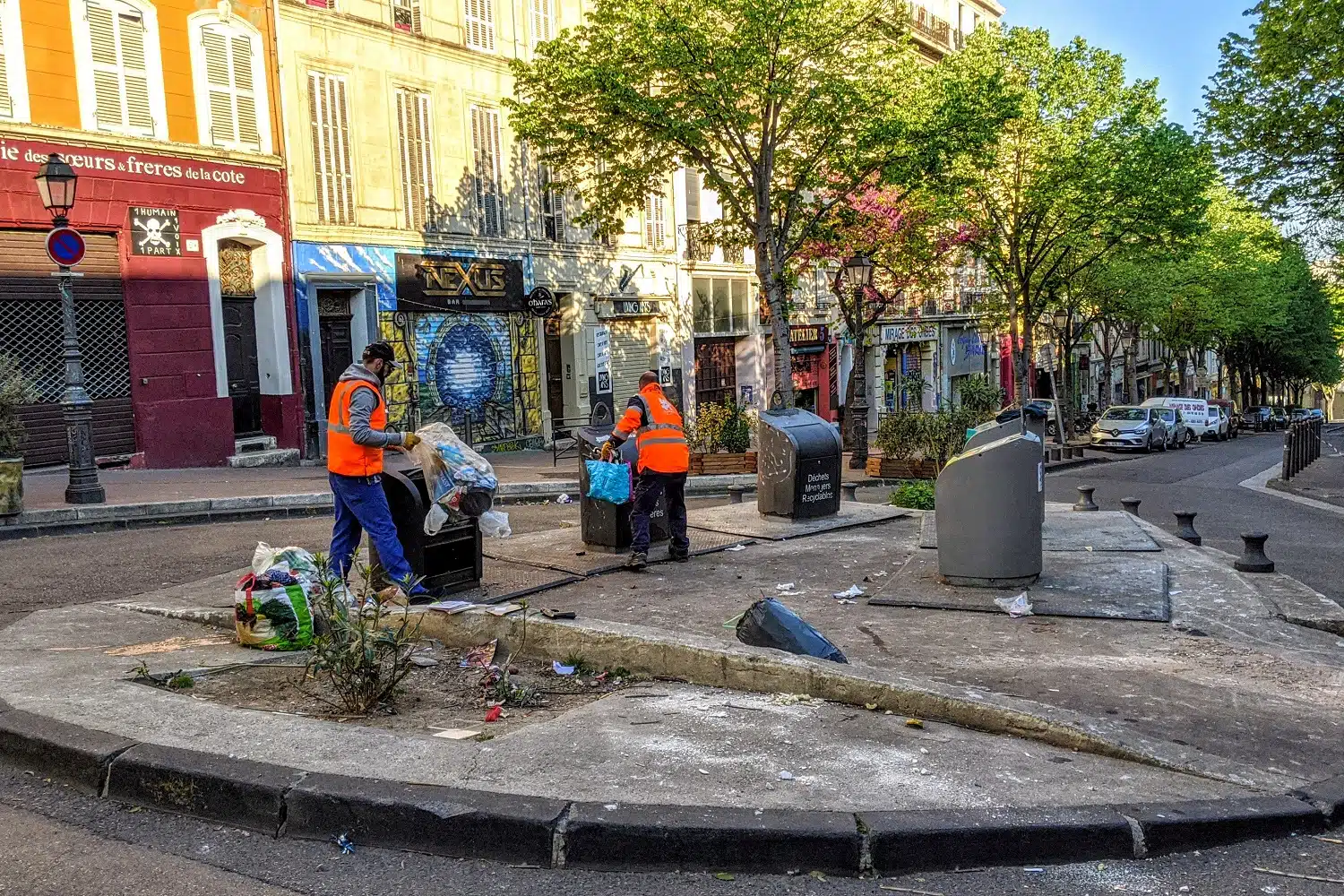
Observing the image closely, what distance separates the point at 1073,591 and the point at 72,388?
413 inches

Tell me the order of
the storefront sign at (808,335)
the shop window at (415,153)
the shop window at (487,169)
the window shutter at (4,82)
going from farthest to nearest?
1. the storefront sign at (808,335)
2. the shop window at (487,169)
3. the shop window at (415,153)
4. the window shutter at (4,82)

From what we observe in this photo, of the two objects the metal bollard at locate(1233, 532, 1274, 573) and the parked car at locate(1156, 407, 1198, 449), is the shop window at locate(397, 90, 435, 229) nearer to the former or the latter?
the metal bollard at locate(1233, 532, 1274, 573)

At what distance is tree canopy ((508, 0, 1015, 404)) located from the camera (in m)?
17.5

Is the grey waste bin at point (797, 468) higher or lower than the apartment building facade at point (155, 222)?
lower

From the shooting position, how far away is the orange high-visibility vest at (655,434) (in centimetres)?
862

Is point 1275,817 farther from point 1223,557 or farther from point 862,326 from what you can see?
point 862,326

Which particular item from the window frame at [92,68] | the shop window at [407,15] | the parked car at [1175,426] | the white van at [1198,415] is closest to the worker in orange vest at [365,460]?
the window frame at [92,68]

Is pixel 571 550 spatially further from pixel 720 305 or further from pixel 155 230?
pixel 720 305

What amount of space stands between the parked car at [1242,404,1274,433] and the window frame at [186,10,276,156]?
49.7m

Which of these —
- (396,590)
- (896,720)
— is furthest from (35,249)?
(896,720)

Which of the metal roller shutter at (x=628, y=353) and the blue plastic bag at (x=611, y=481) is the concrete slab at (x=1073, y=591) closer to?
the blue plastic bag at (x=611, y=481)

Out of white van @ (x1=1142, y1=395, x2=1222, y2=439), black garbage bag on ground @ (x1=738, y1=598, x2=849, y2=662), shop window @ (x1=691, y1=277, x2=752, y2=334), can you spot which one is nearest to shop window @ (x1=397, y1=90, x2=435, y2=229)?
shop window @ (x1=691, y1=277, x2=752, y2=334)

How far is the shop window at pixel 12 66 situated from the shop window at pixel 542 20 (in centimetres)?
1102

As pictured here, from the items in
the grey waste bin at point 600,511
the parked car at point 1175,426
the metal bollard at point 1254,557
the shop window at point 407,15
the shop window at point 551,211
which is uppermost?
the shop window at point 407,15
